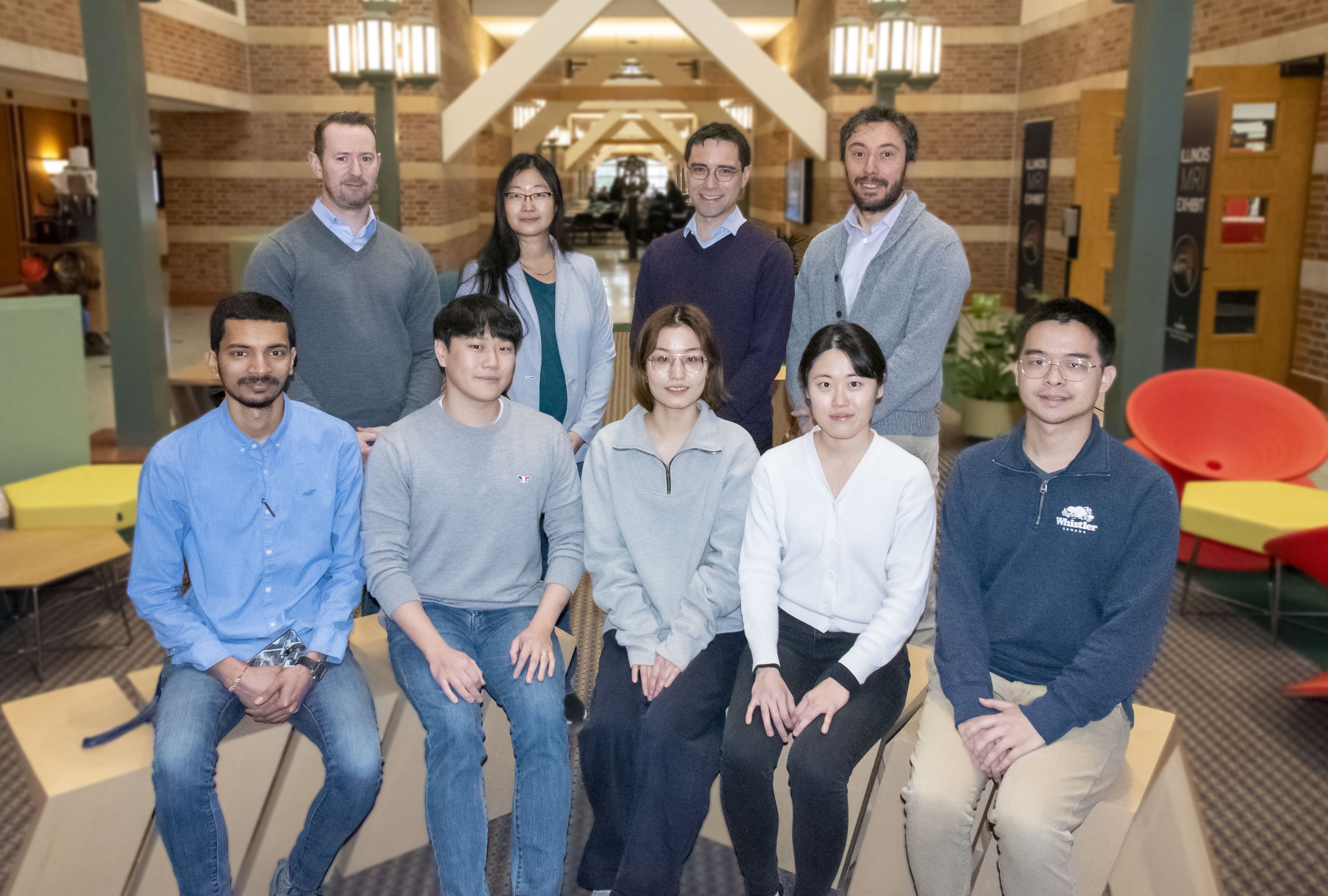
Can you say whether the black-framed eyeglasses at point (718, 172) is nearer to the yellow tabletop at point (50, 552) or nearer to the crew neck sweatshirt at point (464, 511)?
the crew neck sweatshirt at point (464, 511)

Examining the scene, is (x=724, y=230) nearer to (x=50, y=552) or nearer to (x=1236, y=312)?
(x=50, y=552)

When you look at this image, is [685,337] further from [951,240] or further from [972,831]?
[972,831]

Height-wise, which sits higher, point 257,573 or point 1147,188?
point 1147,188

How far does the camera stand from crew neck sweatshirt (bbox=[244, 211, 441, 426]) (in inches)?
103

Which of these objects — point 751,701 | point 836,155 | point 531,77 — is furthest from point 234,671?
point 836,155

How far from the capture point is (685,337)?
7.39 feet

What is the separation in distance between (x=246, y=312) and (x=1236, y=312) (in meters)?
7.20

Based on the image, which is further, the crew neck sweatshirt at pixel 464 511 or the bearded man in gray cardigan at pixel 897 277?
the bearded man in gray cardigan at pixel 897 277

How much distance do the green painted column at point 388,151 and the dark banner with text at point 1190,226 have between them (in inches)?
221

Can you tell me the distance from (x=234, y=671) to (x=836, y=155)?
11.0 metres

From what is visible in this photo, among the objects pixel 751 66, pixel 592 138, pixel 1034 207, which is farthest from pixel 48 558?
pixel 592 138

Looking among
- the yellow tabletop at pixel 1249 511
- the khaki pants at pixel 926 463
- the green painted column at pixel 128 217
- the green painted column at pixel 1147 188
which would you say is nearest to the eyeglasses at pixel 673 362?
the khaki pants at pixel 926 463

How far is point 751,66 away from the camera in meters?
8.78

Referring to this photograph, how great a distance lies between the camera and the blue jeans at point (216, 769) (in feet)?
6.30
